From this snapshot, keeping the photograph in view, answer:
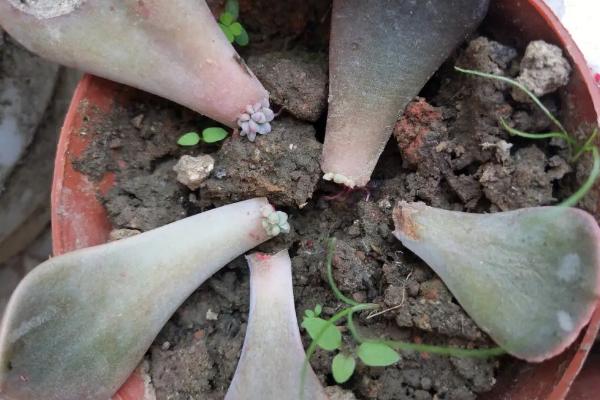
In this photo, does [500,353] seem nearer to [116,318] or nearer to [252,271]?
[252,271]

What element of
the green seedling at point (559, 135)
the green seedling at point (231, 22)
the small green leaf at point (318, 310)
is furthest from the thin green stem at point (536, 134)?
the green seedling at point (231, 22)

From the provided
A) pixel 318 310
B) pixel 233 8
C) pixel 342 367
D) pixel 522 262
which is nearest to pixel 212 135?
pixel 233 8

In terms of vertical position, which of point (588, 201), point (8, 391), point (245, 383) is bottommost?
point (8, 391)

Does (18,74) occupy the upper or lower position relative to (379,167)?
lower

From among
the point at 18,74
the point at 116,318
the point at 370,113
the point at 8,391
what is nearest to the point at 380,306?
the point at 370,113

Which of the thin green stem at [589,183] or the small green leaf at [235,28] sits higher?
the thin green stem at [589,183]

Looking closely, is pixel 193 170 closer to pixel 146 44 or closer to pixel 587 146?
pixel 146 44

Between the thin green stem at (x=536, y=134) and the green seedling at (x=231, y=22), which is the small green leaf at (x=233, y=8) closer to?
the green seedling at (x=231, y=22)
